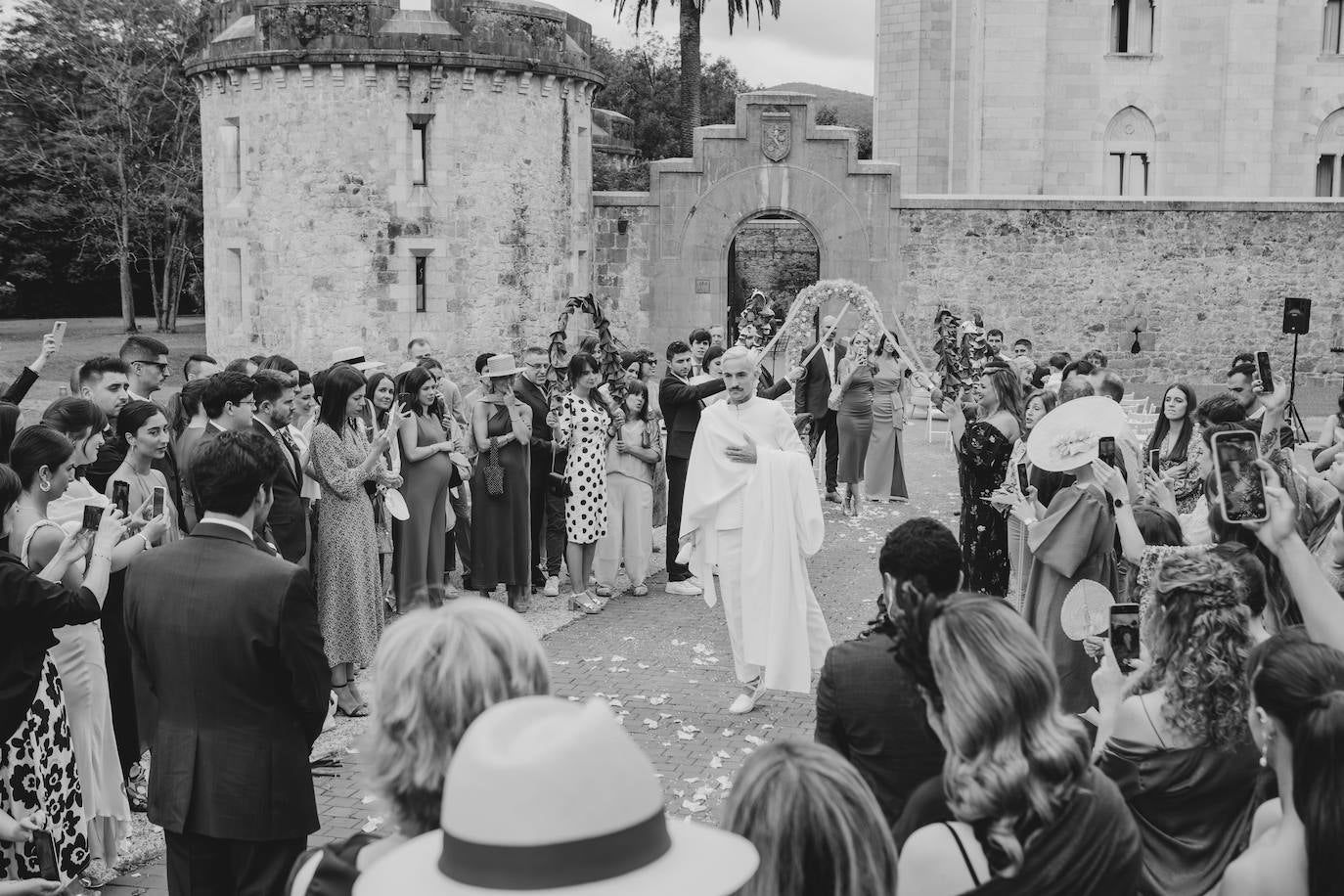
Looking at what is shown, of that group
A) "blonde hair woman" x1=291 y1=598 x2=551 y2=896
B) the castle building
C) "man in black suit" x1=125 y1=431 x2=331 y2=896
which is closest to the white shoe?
"man in black suit" x1=125 y1=431 x2=331 y2=896

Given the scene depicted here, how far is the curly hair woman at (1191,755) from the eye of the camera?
361 cm

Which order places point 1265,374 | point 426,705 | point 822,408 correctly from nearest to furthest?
point 426,705
point 1265,374
point 822,408

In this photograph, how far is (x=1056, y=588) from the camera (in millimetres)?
6902

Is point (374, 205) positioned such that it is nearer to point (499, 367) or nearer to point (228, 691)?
point (499, 367)

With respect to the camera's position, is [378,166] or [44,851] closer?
[44,851]

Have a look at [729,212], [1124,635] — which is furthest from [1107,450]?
[729,212]

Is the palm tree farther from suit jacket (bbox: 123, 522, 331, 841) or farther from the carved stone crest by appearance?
suit jacket (bbox: 123, 522, 331, 841)

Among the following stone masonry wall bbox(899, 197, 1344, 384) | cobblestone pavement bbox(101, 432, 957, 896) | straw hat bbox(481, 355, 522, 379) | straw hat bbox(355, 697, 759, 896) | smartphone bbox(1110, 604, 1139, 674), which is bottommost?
cobblestone pavement bbox(101, 432, 957, 896)

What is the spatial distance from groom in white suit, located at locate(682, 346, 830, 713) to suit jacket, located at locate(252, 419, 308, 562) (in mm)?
2706

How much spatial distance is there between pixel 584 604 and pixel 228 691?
6.92 meters

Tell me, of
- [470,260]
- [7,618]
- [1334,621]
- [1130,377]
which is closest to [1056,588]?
[1334,621]

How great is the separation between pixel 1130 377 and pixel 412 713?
87.0 feet

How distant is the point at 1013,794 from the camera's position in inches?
111

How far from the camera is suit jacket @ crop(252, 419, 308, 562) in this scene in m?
7.53
